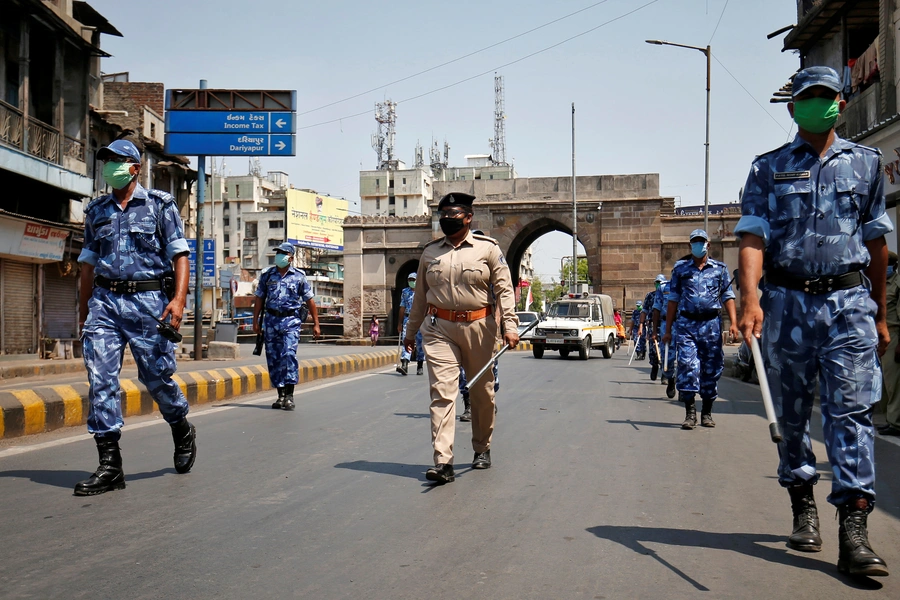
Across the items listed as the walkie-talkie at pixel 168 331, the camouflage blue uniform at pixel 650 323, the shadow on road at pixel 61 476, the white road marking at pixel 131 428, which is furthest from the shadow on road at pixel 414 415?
the camouflage blue uniform at pixel 650 323

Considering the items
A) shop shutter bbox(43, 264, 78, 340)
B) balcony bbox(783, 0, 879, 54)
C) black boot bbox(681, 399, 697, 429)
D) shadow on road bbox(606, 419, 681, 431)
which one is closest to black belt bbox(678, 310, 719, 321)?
black boot bbox(681, 399, 697, 429)

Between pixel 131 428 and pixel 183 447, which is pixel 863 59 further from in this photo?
pixel 183 447

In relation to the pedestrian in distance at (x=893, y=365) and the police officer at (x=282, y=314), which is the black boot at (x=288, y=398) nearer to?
the police officer at (x=282, y=314)

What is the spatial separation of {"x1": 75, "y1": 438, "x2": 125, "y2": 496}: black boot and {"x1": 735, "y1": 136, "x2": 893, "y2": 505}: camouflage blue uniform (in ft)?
12.7

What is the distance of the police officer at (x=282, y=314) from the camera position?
437 inches

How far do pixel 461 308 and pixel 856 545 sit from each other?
3.14 metres

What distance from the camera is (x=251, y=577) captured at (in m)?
3.81

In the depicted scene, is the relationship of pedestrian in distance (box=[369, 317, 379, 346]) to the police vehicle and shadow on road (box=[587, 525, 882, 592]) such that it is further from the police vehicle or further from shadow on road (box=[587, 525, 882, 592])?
shadow on road (box=[587, 525, 882, 592])

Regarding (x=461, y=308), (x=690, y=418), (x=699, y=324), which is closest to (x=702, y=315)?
(x=699, y=324)

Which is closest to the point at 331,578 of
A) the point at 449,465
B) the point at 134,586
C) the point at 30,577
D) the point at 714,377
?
the point at 134,586

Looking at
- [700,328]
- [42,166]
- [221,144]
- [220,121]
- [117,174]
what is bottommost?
[700,328]

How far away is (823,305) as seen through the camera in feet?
13.7

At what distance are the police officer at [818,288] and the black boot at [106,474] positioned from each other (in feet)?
12.5

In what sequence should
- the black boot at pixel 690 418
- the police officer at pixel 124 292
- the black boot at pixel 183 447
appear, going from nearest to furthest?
the police officer at pixel 124 292
the black boot at pixel 183 447
the black boot at pixel 690 418
